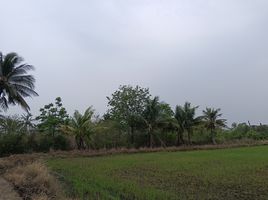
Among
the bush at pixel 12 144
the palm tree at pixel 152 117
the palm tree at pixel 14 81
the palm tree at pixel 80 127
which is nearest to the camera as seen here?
the palm tree at pixel 14 81

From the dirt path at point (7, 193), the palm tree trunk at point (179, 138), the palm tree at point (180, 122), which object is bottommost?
the dirt path at point (7, 193)

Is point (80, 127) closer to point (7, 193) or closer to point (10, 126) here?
point (10, 126)

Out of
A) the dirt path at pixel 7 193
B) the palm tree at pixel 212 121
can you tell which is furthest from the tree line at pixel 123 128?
the dirt path at pixel 7 193

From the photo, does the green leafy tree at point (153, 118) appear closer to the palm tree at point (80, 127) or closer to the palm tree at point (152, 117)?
the palm tree at point (152, 117)

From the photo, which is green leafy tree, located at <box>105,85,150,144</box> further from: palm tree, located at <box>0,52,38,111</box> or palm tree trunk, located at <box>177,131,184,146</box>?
palm tree, located at <box>0,52,38,111</box>

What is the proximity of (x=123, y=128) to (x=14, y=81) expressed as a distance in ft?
76.8

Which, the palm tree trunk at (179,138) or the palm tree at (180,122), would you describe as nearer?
the palm tree at (180,122)

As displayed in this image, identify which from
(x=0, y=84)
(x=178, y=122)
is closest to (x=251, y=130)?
(x=178, y=122)

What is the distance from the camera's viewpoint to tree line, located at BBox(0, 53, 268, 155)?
136 feet

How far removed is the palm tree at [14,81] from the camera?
81.7 ft

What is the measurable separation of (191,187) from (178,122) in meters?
34.4

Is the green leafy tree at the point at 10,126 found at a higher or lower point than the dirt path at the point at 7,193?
higher

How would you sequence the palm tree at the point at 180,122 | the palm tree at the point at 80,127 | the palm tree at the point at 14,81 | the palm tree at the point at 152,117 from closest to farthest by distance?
the palm tree at the point at 14,81, the palm tree at the point at 80,127, the palm tree at the point at 152,117, the palm tree at the point at 180,122

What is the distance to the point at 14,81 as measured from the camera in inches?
1033
